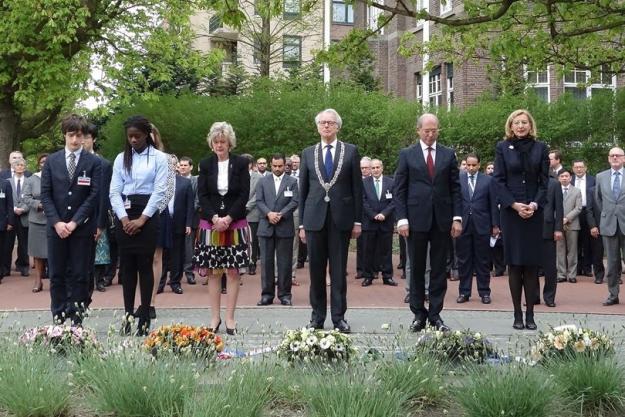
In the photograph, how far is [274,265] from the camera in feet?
37.2

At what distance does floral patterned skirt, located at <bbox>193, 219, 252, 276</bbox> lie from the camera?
27.3 ft

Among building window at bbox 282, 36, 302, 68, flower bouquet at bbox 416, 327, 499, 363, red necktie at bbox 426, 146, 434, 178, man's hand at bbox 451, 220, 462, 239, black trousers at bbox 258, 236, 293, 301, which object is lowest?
flower bouquet at bbox 416, 327, 499, 363

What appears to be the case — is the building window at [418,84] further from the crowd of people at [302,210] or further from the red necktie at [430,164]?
the red necktie at [430,164]

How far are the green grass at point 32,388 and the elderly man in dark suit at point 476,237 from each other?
7.03 metres

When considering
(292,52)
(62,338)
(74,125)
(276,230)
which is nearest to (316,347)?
(62,338)

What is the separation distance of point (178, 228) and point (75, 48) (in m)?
12.0

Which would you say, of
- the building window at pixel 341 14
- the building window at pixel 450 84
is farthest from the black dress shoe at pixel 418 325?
the building window at pixel 341 14

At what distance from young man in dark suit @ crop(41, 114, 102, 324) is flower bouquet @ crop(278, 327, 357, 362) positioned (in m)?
3.28

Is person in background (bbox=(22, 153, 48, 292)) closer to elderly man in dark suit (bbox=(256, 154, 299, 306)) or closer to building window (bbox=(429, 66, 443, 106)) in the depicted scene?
elderly man in dark suit (bbox=(256, 154, 299, 306))

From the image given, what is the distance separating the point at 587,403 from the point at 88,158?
18.7ft

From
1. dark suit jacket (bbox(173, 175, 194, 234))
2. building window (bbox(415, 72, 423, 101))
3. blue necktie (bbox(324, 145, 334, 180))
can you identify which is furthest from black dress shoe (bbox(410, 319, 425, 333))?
building window (bbox(415, 72, 423, 101))

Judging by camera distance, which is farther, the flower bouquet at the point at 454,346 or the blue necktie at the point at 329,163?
the blue necktie at the point at 329,163

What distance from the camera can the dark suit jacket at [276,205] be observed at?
1132 cm

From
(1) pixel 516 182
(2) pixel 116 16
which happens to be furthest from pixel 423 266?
(2) pixel 116 16
